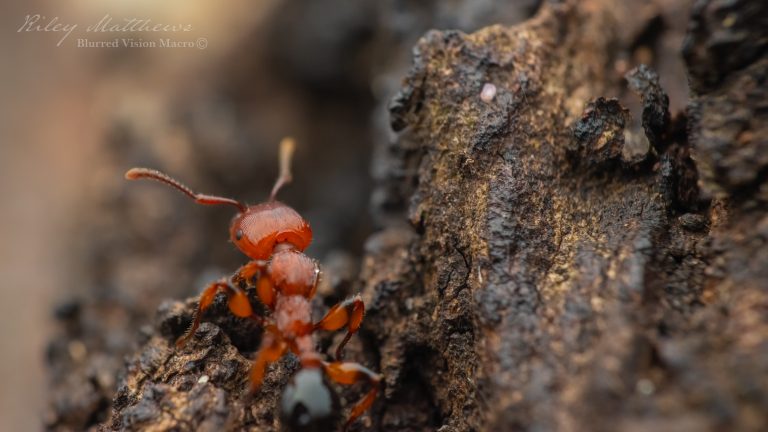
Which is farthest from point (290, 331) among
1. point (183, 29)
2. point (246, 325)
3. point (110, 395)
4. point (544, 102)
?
point (183, 29)

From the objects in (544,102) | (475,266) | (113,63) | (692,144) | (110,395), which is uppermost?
(113,63)

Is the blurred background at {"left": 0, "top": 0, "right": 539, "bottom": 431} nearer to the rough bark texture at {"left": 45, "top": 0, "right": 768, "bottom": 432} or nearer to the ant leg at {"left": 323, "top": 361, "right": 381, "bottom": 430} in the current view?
the rough bark texture at {"left": 45, "top": 0, "right": 768, "bottom": 432}

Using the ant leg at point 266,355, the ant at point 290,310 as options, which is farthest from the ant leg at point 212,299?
the ant leg at point 266,355

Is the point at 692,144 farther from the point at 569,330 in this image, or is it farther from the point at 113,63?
the point at 113,63

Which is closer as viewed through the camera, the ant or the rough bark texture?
the rough bark texture

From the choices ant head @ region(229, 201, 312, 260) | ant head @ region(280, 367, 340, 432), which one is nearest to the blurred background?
ant head @ region(229, 201, 312, 260)

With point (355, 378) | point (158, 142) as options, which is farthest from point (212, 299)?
point (158, 142)

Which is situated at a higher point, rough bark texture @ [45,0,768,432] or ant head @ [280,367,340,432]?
rough bark texture @ [45,0,768,432]

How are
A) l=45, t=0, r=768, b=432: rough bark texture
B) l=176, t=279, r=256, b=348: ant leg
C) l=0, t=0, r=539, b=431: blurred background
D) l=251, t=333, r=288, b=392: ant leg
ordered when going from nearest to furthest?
l=45, t=0, r=768, b=432: rough bark texture, l=251, t=333, r=288, b=392: ant leg, l=176, t=279, r=256, b=348: ant leg, l=0, t=0, r=539, b=431: blurred background
